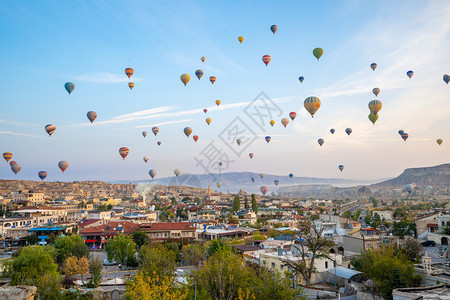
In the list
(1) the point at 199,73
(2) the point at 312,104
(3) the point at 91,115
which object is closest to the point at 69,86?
(3) the point at 91,115

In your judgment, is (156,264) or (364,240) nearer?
(156,264)

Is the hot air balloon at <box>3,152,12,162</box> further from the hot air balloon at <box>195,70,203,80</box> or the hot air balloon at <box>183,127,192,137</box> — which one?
the hot air balloon at <box>195,70,203,80</box>

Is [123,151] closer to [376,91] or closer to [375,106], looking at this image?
[375,106]

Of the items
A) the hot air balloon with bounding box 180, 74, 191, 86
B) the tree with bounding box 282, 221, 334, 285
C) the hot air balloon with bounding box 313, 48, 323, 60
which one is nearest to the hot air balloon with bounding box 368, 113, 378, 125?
the hot air balloon with bounding box 313, 48, 323, 60

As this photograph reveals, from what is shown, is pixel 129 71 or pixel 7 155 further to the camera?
pixel 7 155

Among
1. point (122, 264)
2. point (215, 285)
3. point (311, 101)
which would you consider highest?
point (311, 101)

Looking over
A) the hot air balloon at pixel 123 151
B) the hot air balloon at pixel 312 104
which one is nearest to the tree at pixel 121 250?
the hot air balloon at pixel 123 151

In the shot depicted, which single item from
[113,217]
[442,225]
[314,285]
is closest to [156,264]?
[314,285]

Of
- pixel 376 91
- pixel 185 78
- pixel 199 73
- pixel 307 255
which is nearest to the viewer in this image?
pixel 307 255

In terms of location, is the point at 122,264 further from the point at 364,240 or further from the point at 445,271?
the point at 445,271
